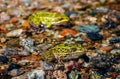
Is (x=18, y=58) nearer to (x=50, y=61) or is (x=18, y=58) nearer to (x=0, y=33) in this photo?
(x=50, y=61)

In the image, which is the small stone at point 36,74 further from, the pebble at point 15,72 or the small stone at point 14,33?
the small stone at point 14,33

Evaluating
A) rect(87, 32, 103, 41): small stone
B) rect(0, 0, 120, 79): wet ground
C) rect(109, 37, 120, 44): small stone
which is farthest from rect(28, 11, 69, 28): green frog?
rect(109, 37, 120, 44): small stone

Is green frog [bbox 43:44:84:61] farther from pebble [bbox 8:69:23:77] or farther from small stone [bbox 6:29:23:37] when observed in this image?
small stone [bbox 6:29:23:37]

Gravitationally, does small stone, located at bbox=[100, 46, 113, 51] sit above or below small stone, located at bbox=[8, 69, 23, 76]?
below

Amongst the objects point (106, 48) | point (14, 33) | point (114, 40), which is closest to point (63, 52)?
point (106, 48)

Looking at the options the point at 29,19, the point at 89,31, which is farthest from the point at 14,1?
the point at 89,31

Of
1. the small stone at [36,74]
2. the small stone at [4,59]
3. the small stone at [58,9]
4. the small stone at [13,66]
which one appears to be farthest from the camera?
the small stone at [58,9]

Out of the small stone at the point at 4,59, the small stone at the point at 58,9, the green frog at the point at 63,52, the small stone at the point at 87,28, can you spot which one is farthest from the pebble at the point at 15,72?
the small stone at the point at 58,9
